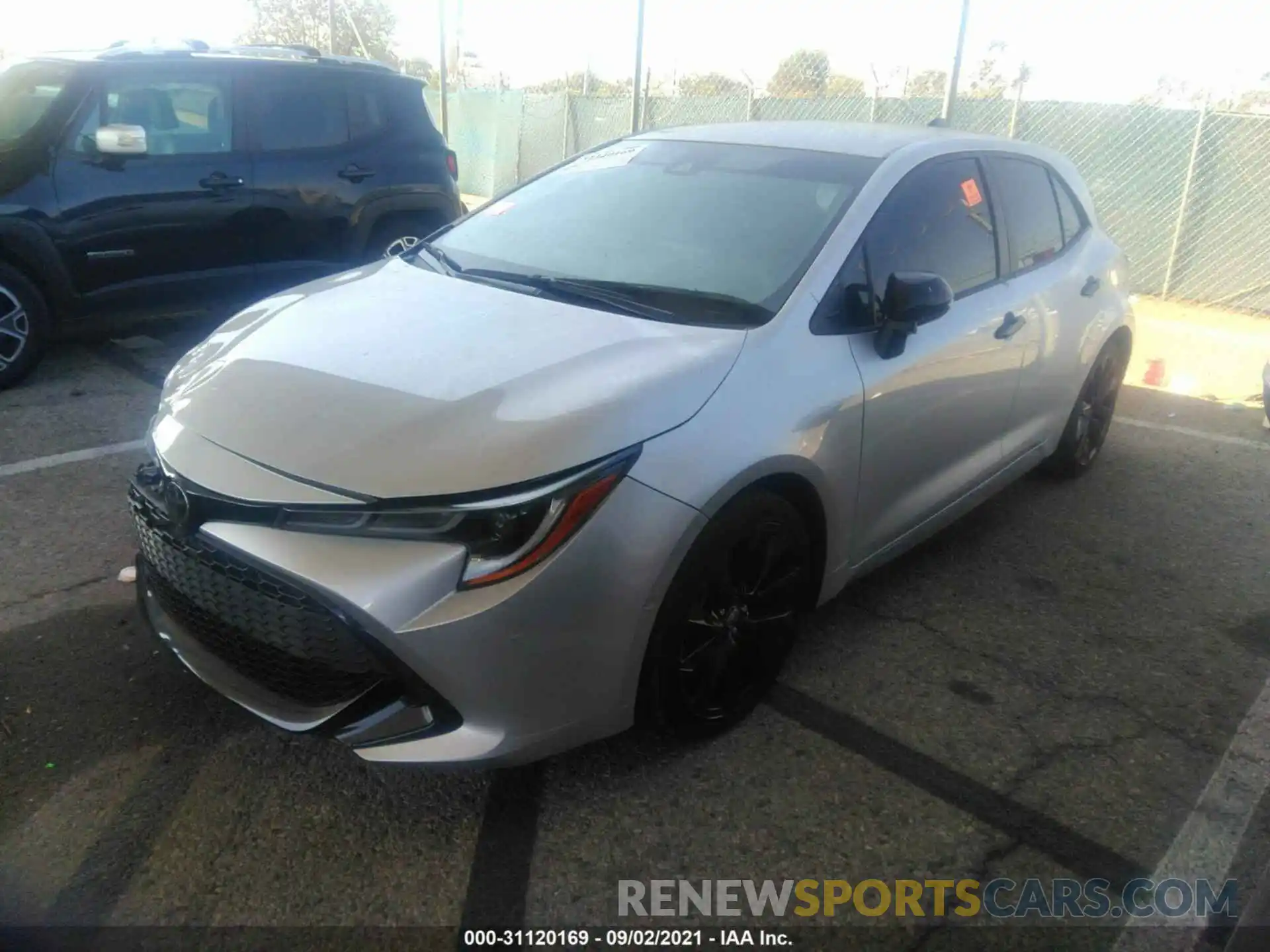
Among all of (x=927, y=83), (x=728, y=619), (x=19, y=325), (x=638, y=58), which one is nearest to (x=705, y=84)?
(x=927, y=83)

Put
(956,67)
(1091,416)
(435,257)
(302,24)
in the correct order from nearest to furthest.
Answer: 1. (435,257)
2. (1091,416)
3. (956,67)
4. (302,24)

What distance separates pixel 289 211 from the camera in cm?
646

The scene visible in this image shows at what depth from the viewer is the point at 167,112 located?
602cm

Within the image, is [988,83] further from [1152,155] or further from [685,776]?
[685,776]

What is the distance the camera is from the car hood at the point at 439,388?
7.39ft

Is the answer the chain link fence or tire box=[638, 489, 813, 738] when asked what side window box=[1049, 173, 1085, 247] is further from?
the chain link fence

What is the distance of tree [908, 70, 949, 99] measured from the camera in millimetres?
11297

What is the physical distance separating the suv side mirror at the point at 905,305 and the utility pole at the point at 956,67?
5.30 metres

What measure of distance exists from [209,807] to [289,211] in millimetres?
4810

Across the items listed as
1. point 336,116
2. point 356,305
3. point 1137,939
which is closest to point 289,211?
point 336,116

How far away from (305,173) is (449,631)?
17.1ft

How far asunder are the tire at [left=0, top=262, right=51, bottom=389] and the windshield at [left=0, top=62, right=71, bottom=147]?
807 mm

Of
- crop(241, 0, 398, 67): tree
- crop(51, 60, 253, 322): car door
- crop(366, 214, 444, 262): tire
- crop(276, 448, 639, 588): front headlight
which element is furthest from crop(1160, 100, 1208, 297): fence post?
crop(241, 0, 398, 67): tree

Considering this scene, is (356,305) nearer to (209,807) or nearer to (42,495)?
(209,807)
